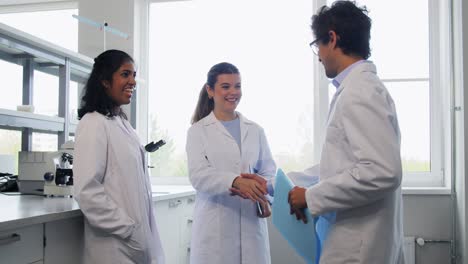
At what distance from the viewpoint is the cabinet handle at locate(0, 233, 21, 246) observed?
1.21 metres

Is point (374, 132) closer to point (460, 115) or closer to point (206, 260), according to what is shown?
point (206, 260)

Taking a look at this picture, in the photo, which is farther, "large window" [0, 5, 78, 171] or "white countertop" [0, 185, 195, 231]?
"large window" [0, 5, 78, 171]

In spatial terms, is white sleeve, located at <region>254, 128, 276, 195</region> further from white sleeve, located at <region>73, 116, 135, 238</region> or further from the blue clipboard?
white sleeve, located at <region>73, 116, 135, 238</region>

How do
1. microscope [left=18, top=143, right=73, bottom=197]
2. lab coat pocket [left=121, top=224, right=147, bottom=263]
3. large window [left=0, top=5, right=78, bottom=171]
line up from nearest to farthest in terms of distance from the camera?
lab coat pocket [left=121, top=224, right=147, bottom=263] → microscope [left=18, top=143, right=73, bottom=197] → large window [left=0, top=5, right=78, bottom=171]

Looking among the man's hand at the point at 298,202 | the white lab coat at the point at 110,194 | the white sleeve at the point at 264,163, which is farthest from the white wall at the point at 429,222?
the white lab coat at the point at 110,194

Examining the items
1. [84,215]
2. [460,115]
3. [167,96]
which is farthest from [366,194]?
[167,96]

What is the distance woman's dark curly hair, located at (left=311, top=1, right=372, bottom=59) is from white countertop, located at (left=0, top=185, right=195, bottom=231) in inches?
38.8

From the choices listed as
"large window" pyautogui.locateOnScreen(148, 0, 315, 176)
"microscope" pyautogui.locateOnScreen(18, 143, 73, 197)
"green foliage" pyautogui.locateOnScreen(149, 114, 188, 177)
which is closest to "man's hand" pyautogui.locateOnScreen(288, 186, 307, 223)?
"microscope" pyautogui.locateOnScreen(18, 143, 73, 197)

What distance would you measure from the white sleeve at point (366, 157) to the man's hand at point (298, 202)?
3.3 inches

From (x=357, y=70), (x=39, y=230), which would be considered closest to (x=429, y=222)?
(x=357, y=70)

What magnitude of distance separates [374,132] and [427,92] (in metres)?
2.32

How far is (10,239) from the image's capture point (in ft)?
4.07

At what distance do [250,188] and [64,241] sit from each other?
2.35ft

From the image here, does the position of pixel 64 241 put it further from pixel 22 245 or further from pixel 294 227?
pixel 294 227
